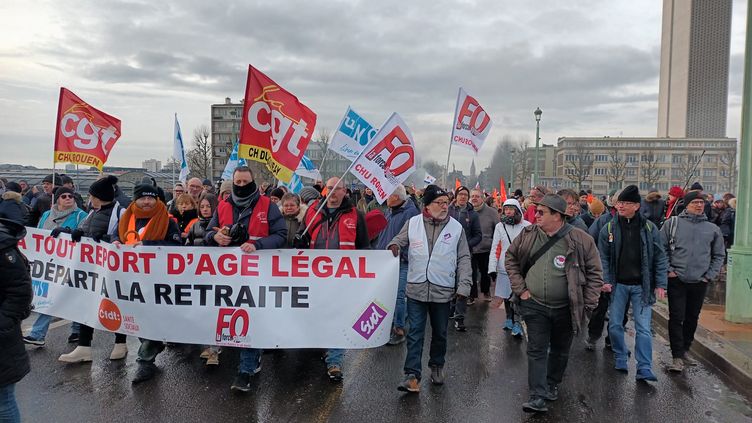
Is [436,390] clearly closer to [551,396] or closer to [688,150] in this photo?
[551,396]

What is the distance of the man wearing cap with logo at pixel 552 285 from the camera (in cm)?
507

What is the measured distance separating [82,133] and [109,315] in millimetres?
3816

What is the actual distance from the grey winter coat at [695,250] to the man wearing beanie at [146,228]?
570cm

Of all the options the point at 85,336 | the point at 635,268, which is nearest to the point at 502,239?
the point at 635,268

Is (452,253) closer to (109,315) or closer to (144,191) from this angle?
(144,191)

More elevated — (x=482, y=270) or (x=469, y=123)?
(x=469, y=123)

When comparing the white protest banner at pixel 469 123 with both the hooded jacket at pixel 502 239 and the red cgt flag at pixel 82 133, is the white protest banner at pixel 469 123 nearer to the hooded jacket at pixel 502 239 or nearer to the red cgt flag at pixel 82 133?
the hooded jacket at pixel 502 239

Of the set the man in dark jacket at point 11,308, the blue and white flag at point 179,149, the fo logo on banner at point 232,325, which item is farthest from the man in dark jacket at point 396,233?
the blue and white flag at point 179,149

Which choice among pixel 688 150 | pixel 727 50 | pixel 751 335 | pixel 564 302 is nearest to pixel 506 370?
pixel 564 302

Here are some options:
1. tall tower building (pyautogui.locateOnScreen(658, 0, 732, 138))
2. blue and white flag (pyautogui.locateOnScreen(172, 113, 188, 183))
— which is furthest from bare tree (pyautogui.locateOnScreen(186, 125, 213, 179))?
tall tower building (pyautogui.locateOnScreen(658, 0, 732, 138))

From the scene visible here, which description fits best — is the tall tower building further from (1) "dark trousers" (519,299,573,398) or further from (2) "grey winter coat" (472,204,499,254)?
(1) "dark trousers" (519,299,573,398)

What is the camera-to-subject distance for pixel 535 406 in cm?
503

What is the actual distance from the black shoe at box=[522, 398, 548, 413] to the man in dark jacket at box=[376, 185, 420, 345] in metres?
2.44

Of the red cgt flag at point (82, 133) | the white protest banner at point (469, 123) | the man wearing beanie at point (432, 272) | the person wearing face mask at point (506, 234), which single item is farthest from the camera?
the white protest banner at point (469, 123)
